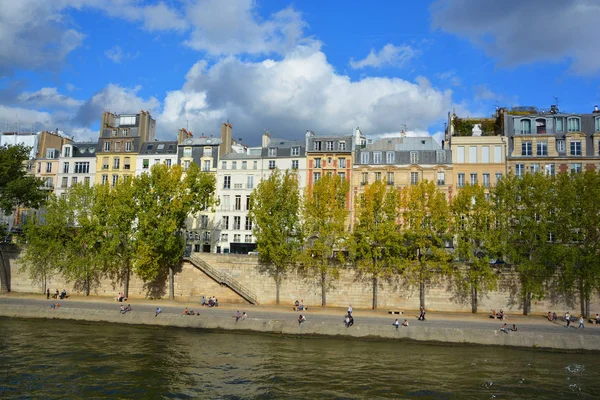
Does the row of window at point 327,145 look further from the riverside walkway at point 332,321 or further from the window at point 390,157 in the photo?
the riverside walkway at point 332,321

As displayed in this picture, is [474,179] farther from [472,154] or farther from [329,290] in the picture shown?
[329,290]

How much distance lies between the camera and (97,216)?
1976 inches

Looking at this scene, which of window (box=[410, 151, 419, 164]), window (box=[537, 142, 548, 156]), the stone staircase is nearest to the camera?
the stone staircase

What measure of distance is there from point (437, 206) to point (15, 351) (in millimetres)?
36065

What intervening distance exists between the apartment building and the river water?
31753 mm

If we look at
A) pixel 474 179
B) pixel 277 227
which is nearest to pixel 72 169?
pixel 277 227

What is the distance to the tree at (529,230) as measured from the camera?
4312cm

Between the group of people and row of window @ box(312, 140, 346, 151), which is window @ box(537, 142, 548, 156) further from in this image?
the group of people

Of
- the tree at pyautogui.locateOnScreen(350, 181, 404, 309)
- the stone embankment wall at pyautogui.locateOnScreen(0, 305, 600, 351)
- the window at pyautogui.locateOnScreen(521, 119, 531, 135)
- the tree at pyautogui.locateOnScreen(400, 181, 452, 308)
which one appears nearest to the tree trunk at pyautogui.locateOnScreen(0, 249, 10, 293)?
the stone embankment wall at pyautogui.locateOnScreen(0, 305, 600, 351)

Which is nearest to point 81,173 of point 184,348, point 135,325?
point 135,325

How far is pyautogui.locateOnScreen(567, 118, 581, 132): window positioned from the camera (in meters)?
56.5

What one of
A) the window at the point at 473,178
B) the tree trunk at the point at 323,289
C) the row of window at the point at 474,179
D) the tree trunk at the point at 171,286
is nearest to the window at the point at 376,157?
the row of window at the point at 474,179

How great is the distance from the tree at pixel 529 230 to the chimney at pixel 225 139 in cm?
3562

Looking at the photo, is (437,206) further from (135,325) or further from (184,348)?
(135,325)
